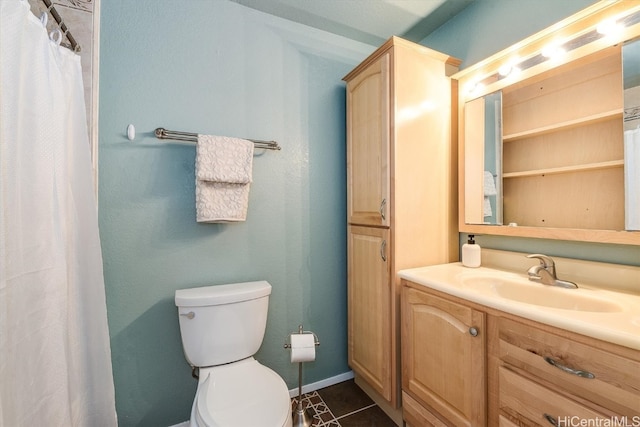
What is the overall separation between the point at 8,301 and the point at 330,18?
1.95 metres

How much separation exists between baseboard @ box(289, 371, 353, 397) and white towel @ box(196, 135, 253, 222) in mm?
1172

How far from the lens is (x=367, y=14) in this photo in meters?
1.67

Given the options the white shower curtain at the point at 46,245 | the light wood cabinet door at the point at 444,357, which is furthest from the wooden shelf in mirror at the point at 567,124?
the white shower curtain at the point at 46,245

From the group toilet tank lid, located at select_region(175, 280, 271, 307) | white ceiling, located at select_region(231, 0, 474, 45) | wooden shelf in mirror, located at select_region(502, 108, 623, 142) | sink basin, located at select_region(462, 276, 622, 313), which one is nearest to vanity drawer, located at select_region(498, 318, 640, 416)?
sink basin, located at select_region(462, 276, 622, 313)

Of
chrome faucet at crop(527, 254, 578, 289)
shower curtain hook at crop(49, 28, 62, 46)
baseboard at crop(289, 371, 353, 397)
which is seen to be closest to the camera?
shower curtain hook at crop(49, 28, 62, 46)

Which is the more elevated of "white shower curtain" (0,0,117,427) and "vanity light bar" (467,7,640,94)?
"vanity light bar" (467,7,640,94)

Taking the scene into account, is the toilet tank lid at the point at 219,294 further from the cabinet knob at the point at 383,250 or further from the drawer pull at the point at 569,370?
the drawer pull at the point at 569,370

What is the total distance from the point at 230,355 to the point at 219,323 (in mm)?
173

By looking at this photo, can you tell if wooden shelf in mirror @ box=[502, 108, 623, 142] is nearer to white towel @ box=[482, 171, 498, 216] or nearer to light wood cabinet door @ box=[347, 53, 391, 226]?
white towel @ box=[482, 171, 498, 216]

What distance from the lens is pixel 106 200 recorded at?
1322 mm

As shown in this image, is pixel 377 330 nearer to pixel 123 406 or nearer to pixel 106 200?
pixel 123 406

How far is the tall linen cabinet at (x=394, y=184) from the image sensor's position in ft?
4.63

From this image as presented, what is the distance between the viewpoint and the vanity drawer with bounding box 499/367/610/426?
75cm

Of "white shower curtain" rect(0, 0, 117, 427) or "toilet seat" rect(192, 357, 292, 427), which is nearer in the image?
"white shower curtain" rect(0, 0, 117, 427)
